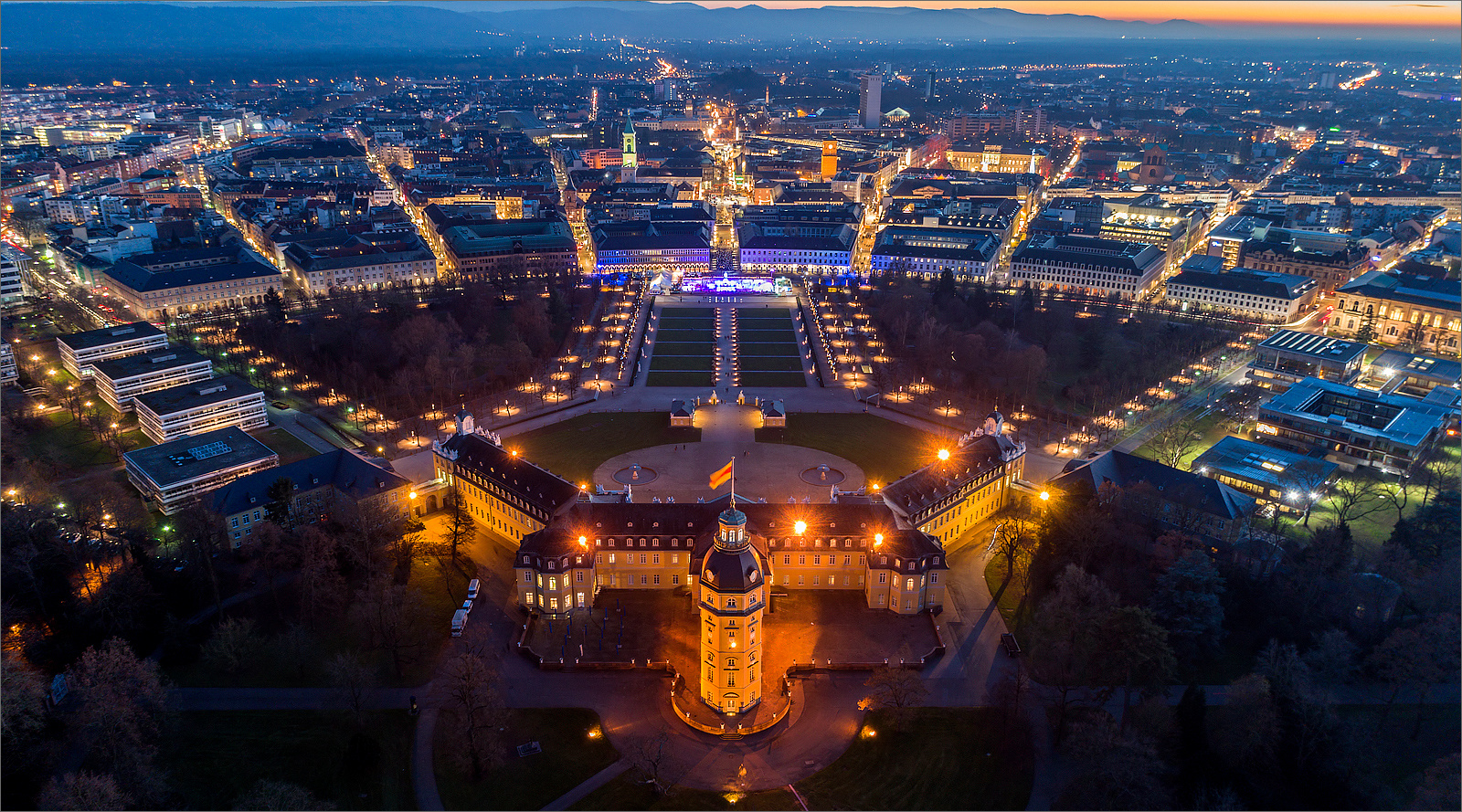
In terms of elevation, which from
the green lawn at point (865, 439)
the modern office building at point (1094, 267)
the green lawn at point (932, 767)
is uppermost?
the modern office building at point (1094, 267)

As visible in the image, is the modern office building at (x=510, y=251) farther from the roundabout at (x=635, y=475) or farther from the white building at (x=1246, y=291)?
the white building at (x=1246, y=291)

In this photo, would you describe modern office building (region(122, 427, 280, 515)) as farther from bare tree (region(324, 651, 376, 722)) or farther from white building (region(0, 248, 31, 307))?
white building (region(0, 248, 31, 307))

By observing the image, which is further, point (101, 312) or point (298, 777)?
point (101, 312)

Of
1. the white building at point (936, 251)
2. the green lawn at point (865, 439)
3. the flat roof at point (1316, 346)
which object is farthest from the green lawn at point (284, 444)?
the flat roof at point (1316, 346)

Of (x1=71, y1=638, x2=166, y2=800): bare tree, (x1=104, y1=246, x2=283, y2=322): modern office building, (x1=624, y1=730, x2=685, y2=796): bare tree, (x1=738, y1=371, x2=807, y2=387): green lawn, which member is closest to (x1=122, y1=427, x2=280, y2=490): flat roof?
(x1=71, y1=638, x2=166, y2=800): bare tree

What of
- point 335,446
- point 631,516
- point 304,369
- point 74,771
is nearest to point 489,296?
point 304,369

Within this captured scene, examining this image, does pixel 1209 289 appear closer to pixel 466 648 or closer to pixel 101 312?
pixel 466 648
